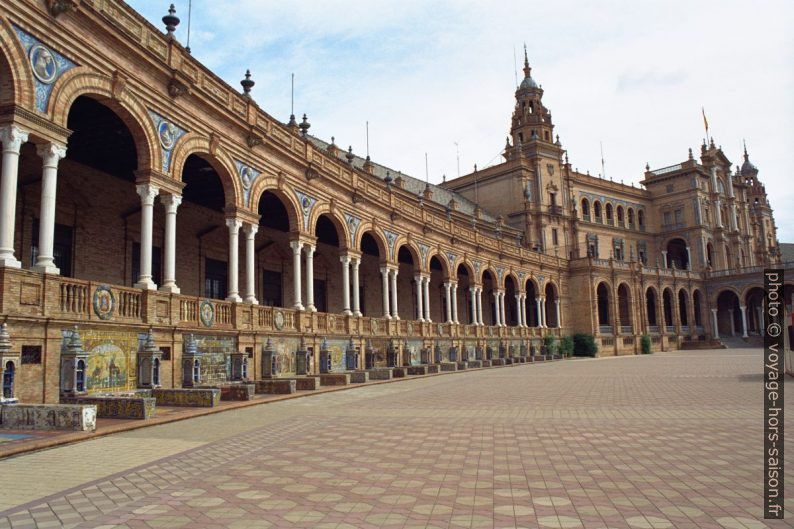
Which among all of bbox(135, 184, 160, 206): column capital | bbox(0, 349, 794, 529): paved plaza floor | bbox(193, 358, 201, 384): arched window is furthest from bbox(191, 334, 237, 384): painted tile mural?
bbox(0, 349, 794, 529): paved plaza floor

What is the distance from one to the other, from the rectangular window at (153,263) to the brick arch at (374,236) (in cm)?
804

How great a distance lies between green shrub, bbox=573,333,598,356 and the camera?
48000mm

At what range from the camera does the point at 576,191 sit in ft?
211

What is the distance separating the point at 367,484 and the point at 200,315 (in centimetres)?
1068

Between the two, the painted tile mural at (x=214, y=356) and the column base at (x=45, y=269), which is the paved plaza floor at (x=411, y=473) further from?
the painted tile mural at (x=214, y=356)

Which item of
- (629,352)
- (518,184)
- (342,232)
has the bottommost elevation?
(629,352)

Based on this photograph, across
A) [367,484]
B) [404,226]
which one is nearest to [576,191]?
[404,226]

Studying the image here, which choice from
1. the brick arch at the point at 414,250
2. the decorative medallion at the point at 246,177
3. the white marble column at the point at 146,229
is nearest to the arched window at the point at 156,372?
the white marble column at the point at 146,229

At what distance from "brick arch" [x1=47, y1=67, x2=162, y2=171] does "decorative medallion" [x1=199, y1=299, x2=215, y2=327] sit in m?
3.64

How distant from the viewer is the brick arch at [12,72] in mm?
10604

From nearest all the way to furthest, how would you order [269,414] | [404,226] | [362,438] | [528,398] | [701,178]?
[362,438] < [269,414] < [528,398] < [404,226] < [701,178]

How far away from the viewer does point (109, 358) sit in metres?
11.9

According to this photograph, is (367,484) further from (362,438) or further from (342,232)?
(342,232)

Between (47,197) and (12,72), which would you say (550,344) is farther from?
(12,72)
